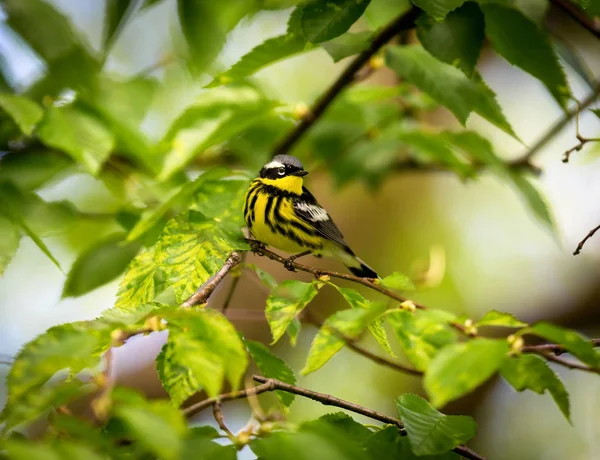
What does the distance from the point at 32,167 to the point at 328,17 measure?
3.83 feet

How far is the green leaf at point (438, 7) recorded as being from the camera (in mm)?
1469

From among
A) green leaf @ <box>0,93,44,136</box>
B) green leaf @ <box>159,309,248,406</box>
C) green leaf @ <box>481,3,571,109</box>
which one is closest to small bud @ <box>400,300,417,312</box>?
green leaf @ <box>159,309,248,406</box>

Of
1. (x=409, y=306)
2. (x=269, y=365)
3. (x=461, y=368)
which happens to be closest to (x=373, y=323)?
(x=409, y=306)

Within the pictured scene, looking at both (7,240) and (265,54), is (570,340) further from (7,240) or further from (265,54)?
(7,240)

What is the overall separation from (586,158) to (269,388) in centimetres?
250

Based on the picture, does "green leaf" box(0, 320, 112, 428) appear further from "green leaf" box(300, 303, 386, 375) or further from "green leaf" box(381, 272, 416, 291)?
"green leaf" box(381, 272, 416, 291)

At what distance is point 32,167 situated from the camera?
2266 mm

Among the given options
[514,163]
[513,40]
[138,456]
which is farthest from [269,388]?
[514,163]

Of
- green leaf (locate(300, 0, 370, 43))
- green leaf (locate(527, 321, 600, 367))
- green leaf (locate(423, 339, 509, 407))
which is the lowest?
green leaf (locate(423, 339, 509, 407))

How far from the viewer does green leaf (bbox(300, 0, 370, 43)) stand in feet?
5.16

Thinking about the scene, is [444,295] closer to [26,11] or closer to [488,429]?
[488,429]

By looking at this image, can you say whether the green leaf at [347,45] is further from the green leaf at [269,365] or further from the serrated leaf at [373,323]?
the green leaf at [269,365]

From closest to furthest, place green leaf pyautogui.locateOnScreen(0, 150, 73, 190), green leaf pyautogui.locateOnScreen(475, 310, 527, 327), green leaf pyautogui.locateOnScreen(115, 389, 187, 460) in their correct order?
green leaf pyautogui.locateOnScreen(115, 389, 187, 460) < green leaf pyautogui.locateOnScreen(475, 310, 527, 327) < green leaf pyautogui.locateOnScreen(0, 150, 73, 190)

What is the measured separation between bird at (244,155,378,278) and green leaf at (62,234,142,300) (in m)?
0.55
